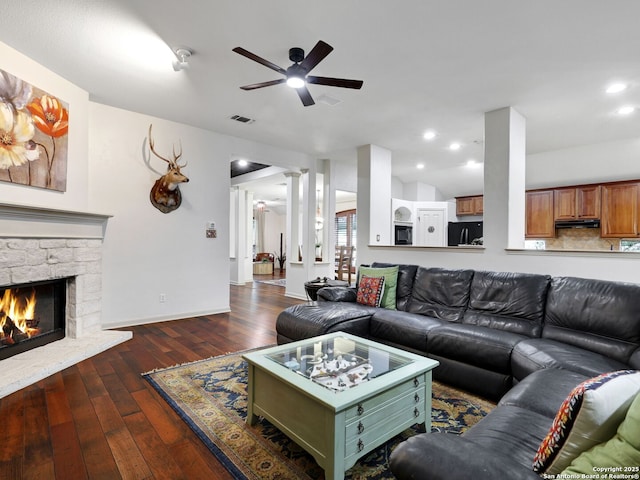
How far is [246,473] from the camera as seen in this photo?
1.65 metres

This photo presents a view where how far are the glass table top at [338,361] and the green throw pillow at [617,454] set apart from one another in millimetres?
→ 1033

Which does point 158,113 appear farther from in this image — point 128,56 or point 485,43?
point 485,43

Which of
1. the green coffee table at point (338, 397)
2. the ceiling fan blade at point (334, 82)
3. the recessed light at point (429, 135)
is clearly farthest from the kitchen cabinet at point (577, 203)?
the green coffee table at point (338, 397)

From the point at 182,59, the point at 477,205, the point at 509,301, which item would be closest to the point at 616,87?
the point at 509,301

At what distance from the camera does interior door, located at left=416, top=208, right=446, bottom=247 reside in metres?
7.73

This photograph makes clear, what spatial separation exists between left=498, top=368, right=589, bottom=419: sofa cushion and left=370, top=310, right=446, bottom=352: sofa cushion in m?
1.04

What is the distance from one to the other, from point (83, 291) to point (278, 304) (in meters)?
3.11

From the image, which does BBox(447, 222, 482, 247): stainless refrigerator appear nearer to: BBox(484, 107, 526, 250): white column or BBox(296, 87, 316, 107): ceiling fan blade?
BBox(484, 107, 526, 250): white column

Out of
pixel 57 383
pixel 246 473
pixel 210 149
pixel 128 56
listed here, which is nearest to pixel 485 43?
pixel 128 56

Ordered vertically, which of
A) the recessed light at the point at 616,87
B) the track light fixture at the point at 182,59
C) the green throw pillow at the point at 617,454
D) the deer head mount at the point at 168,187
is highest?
the recessed light at the point at 616,87

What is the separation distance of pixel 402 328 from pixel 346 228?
8448mm

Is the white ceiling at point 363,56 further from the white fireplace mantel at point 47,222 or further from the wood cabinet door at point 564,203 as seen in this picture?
the white fireplace mantel at point 47,222

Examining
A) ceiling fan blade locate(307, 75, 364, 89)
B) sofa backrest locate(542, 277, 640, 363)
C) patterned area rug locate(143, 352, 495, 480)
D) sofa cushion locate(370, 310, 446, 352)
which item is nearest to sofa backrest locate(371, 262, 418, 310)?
sofa cushion locate(370, 310, 446, 352)

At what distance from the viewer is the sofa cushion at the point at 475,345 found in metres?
2.38
